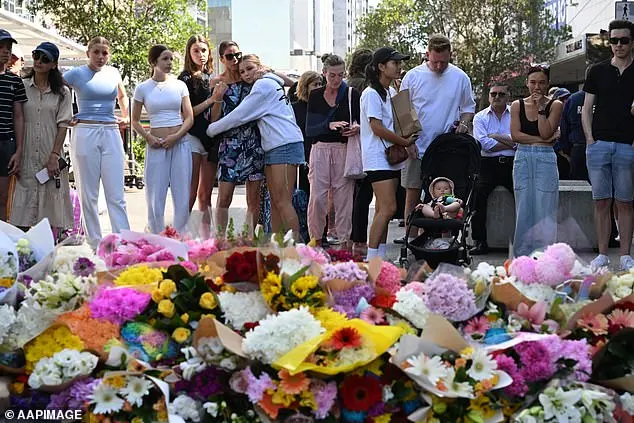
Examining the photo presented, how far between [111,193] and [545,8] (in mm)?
33914

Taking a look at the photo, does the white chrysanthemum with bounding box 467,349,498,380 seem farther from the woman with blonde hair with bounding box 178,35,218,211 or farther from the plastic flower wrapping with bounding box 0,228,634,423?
the woman with blonde hair with bounding box 178,35,218,211

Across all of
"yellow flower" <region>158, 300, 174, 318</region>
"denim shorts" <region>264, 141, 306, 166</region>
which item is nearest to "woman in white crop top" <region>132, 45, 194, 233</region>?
"denim shorts" <region>264, 141, 306, 166</region>

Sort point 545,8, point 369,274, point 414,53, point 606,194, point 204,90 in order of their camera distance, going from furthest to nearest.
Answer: point 414,53, point 545,8, point 204,90, point 606,194, point 369,274

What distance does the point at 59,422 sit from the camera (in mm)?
3254

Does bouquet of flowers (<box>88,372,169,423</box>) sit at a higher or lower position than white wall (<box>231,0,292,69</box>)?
lower

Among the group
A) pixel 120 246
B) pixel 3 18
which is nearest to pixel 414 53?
pixel 3 18

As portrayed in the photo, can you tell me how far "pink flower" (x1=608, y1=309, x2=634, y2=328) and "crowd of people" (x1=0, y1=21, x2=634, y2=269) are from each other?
4.47 metres

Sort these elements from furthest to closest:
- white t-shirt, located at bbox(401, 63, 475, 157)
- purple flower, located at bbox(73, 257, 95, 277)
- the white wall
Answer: the white wall
white t-shirt, located at bbox(401, 63, 475, 157)
purple flower, located at bbox(73, 257, 95, 277)

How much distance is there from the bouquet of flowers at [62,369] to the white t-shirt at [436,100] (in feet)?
19.6

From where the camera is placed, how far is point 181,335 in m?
3.34

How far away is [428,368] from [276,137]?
5263 mm

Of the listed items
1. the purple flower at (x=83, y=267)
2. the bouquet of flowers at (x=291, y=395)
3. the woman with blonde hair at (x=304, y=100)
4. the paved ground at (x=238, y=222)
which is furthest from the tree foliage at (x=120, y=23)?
the bouquet of flowers at (x=291, y=395)

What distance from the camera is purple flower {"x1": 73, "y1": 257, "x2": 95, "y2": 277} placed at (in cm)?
391

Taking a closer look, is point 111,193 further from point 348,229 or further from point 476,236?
point 476,236
